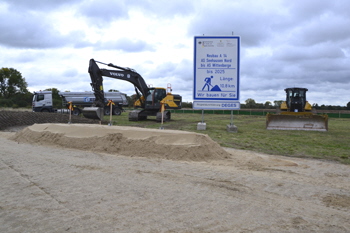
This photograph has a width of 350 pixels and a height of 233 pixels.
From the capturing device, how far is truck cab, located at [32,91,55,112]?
38.2 meters

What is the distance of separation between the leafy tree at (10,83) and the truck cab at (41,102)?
3877 cm

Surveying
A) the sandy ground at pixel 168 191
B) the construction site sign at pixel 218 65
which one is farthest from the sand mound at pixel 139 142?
the construction site sign at pixel 218 65

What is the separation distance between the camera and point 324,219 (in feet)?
14.5

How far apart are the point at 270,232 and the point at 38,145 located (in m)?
9.55

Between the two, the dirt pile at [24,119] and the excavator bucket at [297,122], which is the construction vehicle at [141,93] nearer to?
the dirt pile at [24,119]

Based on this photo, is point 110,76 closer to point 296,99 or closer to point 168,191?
point 296,99

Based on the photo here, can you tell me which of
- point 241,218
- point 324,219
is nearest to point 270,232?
point 241,218

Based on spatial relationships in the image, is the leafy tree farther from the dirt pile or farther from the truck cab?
the dirt pile

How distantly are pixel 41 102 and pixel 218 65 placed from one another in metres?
26.8

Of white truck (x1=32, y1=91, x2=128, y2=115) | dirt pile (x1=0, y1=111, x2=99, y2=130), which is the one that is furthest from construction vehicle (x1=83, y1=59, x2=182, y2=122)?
white truck (x1=32, y1=91, x2=128, y2=115)

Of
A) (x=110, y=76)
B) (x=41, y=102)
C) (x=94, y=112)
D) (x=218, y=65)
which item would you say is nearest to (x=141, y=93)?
(x=110, y=76)

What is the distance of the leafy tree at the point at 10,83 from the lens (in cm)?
7194

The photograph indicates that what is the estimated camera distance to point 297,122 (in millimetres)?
20156

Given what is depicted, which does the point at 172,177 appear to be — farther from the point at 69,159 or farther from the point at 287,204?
the point at 69,159
